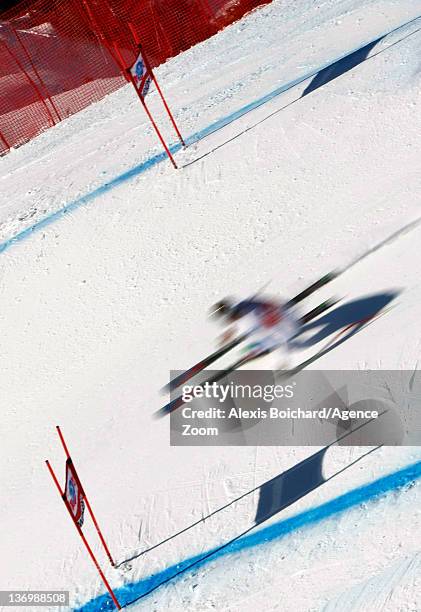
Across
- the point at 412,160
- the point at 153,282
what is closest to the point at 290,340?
the point at 153,282

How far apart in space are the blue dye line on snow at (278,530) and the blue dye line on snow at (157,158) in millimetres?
6565

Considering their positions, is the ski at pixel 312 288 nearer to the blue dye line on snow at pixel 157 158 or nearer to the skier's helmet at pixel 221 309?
the skier's helmet at pixel 221 309

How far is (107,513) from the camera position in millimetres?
7906

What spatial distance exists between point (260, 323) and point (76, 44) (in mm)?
9439

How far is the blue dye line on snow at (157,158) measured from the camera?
12.5 meters

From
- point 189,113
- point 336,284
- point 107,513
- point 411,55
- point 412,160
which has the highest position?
point 189,113

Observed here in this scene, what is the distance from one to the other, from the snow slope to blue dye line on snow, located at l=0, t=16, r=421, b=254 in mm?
65

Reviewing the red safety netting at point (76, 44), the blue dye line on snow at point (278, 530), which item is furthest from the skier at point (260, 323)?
the red safety netting at point (76, 44)

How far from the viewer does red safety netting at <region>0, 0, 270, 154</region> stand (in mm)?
15945

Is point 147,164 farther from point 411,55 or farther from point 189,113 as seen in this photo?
point 411,55

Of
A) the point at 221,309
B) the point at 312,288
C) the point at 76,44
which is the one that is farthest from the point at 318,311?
the point at 76,44

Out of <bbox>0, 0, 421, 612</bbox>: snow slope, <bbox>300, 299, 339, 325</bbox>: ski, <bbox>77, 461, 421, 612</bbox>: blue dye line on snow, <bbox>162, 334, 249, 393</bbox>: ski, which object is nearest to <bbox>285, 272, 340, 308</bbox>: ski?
<bbox>0, 0, 421, 612</bbox>: snow slope

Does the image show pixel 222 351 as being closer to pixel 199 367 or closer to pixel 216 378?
pixel 199 367

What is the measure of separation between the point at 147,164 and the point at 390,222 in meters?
4.57
